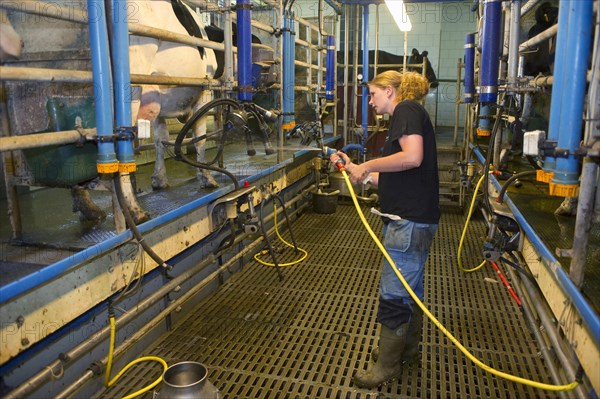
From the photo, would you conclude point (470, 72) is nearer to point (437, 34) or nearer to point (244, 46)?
point (244, 46)

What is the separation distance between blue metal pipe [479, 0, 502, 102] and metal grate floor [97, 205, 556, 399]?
1.48 meters

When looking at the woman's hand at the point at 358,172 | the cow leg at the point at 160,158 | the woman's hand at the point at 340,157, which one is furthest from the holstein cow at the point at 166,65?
the woman's hand at the point at 358,172

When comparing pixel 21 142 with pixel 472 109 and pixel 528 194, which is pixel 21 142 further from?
pixel 472 109

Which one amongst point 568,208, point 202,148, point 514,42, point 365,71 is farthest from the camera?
point 365,71

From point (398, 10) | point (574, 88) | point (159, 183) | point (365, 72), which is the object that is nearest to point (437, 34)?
point (365, 72)

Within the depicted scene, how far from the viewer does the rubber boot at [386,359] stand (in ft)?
7.65

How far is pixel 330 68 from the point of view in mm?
6379

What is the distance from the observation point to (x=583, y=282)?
1959 millimetres

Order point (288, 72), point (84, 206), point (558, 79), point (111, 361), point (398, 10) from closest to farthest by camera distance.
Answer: point (558, 79), point (111, 361), point (84, 206), point (288, 72), point (398, 10)

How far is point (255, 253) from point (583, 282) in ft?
9.58

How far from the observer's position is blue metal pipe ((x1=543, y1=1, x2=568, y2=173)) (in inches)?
71.2

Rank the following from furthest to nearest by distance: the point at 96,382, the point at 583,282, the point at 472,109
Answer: the point at 472,109, the point at 96,382, the point at 583,282

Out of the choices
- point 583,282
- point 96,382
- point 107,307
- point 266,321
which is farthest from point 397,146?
point 96,382

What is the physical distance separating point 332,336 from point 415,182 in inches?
45.1
